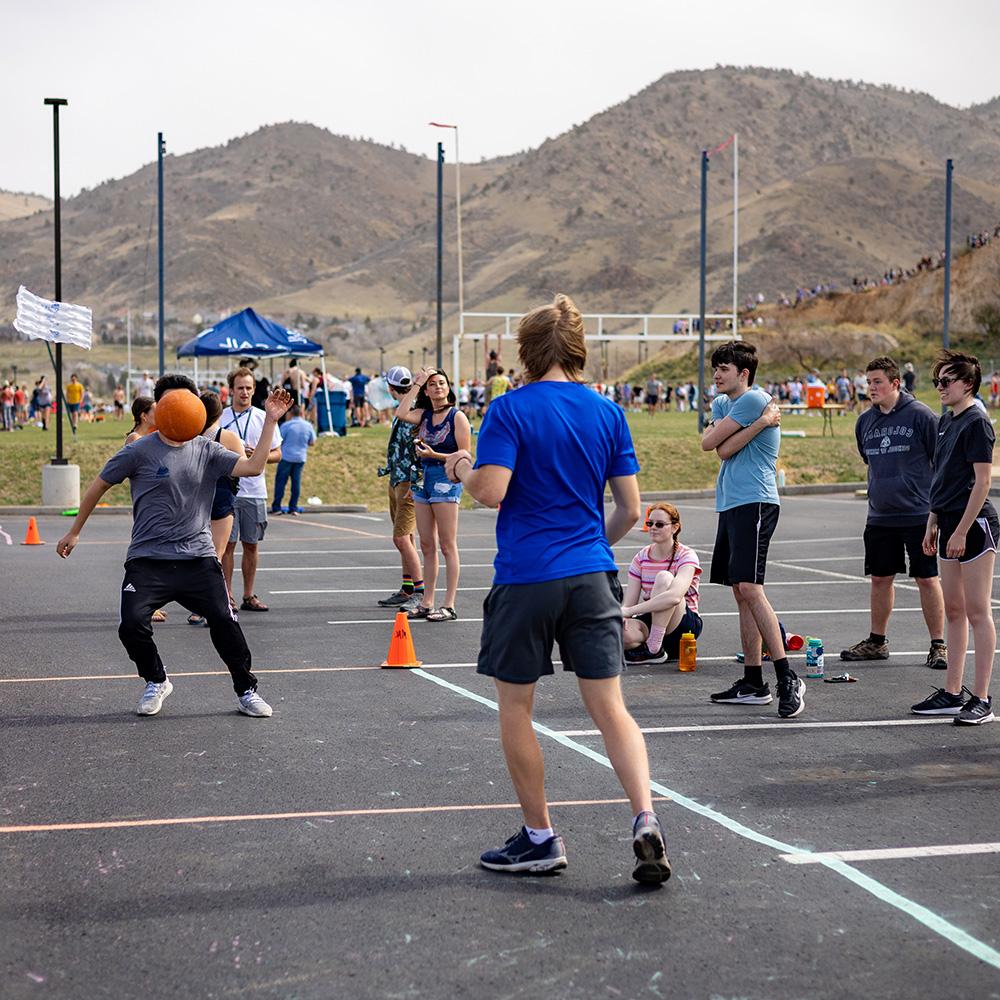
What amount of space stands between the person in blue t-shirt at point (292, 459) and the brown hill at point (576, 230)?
93.7 metres

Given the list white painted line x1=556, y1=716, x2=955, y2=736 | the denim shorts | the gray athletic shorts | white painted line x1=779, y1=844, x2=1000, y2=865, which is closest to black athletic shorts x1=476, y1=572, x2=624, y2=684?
white painted line x1=779, y1=844, x2=1000, y2=865


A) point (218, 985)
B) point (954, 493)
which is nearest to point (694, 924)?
point (218, 985)

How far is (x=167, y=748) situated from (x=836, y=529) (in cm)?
1564

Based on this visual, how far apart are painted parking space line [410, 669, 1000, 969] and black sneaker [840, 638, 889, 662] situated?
3.37 meters

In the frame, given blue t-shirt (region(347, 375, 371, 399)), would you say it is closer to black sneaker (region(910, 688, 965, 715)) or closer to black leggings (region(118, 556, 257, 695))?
black leggings (region(118, 556, 257, 695))

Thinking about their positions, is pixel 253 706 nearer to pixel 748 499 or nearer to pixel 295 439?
pixel 748 499

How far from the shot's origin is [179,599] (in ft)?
27.0

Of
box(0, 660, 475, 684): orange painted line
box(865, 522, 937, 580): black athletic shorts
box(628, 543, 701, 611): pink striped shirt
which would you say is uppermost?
box(865, 522, 937, 580): black athletic shorts

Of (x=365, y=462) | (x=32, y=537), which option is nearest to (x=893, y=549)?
(x=32, y=537)

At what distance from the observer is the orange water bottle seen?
997 cm

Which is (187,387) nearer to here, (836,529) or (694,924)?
(694,924)

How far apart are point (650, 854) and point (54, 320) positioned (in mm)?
21243

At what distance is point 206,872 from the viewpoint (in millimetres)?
5445

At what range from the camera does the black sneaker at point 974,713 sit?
805 centimetres
